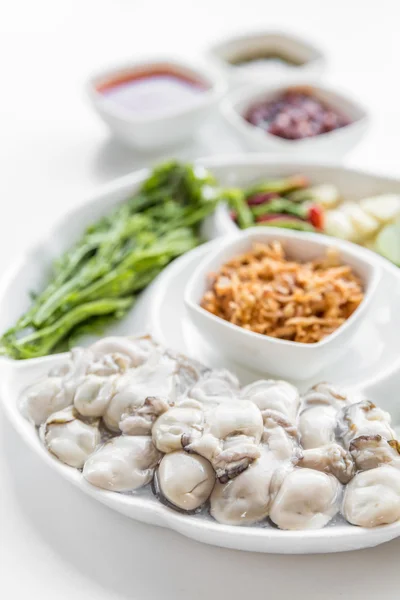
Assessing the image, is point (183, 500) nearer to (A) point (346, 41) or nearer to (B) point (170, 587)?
(B) point (170, 587)

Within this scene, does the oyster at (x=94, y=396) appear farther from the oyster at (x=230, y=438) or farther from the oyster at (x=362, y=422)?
the oyster at (x=362, y=422)

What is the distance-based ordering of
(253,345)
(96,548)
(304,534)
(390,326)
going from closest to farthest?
(304,534), (96,548), (253,345), (390,326)

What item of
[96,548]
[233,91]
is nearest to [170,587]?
[96,548]

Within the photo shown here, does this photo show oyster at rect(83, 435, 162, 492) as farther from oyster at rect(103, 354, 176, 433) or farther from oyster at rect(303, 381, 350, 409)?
oyster at rect(303, 381, 350, 409)

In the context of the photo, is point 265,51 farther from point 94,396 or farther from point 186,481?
point 186,481

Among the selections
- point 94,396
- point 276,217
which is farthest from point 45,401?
point 276,217
